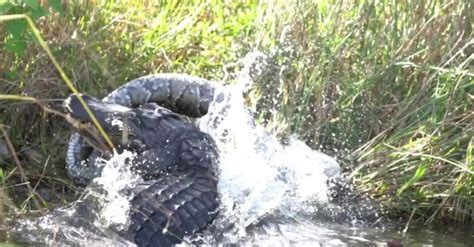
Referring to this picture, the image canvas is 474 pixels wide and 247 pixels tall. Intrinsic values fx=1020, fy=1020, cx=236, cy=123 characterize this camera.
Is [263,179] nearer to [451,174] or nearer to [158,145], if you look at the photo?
[158,145]

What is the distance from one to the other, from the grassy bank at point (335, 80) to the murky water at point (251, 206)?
192 millimetres

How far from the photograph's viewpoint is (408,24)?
5.98m

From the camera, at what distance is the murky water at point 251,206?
4.88m

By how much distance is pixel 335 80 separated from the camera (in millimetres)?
6035

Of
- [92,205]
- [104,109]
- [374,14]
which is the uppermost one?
[374,14]

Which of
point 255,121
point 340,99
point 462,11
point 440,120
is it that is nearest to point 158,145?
point 255,121

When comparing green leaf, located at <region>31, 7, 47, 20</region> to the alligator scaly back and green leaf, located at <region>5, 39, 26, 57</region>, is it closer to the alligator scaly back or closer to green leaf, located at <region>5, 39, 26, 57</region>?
green leaf, located at <region>5, 39, 26, 57</region>

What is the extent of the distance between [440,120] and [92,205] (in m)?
1.98

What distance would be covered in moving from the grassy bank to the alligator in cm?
32

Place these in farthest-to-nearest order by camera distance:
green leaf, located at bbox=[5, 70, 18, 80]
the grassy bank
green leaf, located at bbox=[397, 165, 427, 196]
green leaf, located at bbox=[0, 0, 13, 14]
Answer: green leaf, located at bbox=[5, 70, 18, 80], the grassy bank, green leaf, located at bbox=[397, 165, 427, 196], green leaf, located at bbox=[0, 0, 13, 14]

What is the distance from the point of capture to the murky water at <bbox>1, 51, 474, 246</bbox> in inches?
192

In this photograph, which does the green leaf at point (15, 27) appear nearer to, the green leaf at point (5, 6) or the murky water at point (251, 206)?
the green leaf at point (5, 6)

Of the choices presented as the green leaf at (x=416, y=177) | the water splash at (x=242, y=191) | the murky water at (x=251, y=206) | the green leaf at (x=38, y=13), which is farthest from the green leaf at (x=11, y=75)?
the green leaf at (x=416, y=177)

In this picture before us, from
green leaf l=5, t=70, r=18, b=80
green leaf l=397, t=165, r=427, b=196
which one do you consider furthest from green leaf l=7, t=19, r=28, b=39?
green leaf l=397, t=165, r=427, b=196
